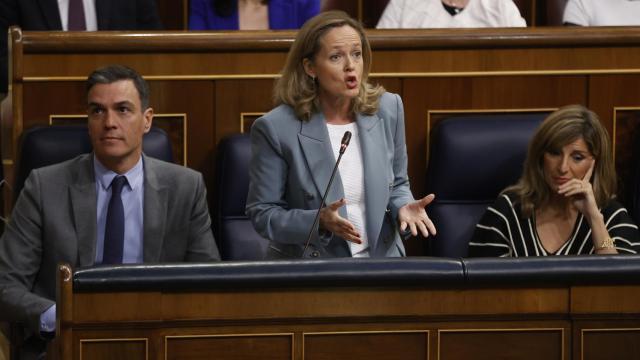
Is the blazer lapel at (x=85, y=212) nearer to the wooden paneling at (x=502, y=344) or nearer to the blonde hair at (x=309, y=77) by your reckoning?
the blonde hair at (x=309, y=77)

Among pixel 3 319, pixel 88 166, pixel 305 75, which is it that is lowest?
pixel 3 319

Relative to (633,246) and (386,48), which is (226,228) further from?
(633,246)

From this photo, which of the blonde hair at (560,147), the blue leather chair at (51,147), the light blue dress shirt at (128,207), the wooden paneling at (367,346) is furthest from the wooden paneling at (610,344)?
the blue leather chair at (51,147)

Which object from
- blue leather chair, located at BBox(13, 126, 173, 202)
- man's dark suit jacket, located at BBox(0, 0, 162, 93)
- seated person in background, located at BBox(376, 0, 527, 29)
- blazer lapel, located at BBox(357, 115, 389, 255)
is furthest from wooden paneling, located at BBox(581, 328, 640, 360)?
man's dark suit jacket, located at BBox(0, 0, 162, 93)

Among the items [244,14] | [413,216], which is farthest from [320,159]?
[244,14]

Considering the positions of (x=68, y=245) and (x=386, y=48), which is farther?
(x=386, y=48)

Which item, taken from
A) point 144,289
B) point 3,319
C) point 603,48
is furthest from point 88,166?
point 603,48

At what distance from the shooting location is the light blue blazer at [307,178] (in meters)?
1.59

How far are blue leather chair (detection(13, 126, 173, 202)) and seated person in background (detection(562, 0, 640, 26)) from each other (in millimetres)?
924

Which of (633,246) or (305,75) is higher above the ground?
(305,75)

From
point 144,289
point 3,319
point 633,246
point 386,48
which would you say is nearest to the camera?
point 144,289

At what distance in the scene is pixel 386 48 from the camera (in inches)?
76.5

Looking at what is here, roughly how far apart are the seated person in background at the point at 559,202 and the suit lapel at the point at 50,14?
85 cm

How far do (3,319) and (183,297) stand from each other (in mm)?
398
